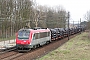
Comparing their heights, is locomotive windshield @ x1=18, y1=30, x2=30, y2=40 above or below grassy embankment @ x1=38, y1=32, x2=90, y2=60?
above

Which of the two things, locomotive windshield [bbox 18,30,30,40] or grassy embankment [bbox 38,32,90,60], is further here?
locomotive windshield [bbox 18,30,30,40]

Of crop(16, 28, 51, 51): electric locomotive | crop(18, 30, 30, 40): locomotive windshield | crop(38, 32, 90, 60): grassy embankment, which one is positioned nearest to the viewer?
crop(38, 32, 90, 60): grassy embankment

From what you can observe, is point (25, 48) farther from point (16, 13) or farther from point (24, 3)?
point (24, 3)

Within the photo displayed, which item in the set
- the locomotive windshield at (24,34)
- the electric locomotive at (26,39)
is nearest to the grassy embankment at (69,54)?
the electric locomotive at (26,39)

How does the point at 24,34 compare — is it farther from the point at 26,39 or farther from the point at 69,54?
the point at 69,54

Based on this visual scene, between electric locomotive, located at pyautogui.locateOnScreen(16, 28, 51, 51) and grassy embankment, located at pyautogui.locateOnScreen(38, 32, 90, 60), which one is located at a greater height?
electric locomotive, located at pyautogui.locateOnScreen(16, 28, 51, 51)

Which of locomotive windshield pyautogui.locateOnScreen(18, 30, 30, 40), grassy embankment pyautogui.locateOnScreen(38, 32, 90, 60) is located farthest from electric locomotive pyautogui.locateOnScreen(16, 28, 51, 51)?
grassy embankment pyautogui.locateOnScreen(38, 32, 90, 60)

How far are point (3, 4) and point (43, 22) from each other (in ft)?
102

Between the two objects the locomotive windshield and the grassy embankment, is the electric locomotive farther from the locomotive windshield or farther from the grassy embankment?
the grassy embankment

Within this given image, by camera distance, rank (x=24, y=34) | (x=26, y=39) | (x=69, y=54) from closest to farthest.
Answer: (x=69, y=54)
(x=26, y=39)
(x=24, y=34)

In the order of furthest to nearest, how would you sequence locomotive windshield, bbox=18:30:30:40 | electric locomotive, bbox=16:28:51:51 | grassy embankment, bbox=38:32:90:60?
locomotive windshield, bbox=18:30:30:40 < electric locomotive, bbox=16:28:51:51 < grassy embankment, bbox=38:32:90:60

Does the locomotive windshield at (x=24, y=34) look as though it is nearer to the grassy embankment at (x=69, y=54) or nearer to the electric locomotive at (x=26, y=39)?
the electric locomotive at (x=26, y=39)

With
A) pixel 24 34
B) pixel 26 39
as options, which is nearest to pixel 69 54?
pixel 26 39

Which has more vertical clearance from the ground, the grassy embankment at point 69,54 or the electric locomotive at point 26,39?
the electric locomotive at point 26,39
